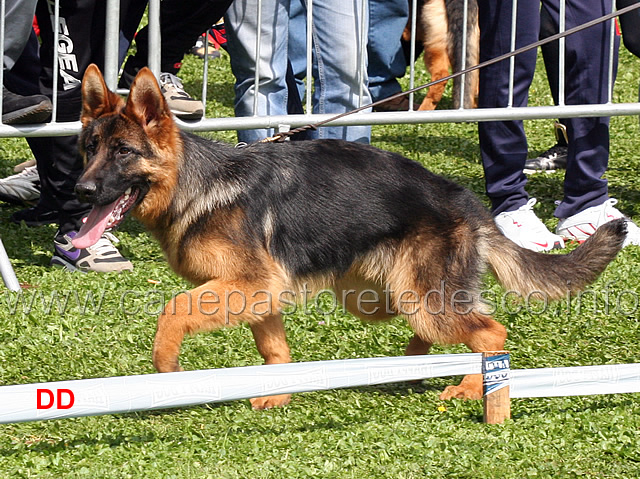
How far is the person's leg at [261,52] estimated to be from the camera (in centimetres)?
523

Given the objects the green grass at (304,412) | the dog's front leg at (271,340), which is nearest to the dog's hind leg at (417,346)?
the green grass at (304,412)

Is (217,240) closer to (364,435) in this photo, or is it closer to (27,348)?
(364,435)

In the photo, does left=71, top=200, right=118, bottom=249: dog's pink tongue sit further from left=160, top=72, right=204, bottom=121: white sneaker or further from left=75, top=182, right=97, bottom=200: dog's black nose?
left=160, top=72, right=204, bottom=121: white sneaker

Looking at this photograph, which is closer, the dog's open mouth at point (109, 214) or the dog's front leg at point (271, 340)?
the dog's open mouth at point (109, 214)

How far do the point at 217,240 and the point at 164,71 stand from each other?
2391 millimetres

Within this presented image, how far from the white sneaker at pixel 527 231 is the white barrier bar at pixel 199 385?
234 centimetres

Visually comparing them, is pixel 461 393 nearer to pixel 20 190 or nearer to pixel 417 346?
pixel 417 346

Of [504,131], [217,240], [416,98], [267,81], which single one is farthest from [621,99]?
[217,240]

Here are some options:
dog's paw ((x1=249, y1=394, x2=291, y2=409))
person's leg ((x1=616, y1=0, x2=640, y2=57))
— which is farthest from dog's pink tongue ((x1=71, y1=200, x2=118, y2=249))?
person's leg ((x1=616, y1=0, x2=640, y2=57))

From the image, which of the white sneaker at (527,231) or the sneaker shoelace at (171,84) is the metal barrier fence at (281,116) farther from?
the white sneaker at (527,231)

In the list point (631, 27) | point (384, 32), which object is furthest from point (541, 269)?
point (384, 32)

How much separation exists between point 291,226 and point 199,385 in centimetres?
93

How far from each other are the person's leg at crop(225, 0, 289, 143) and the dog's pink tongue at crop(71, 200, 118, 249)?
1.79 meters

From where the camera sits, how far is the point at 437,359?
3307 millimetres
